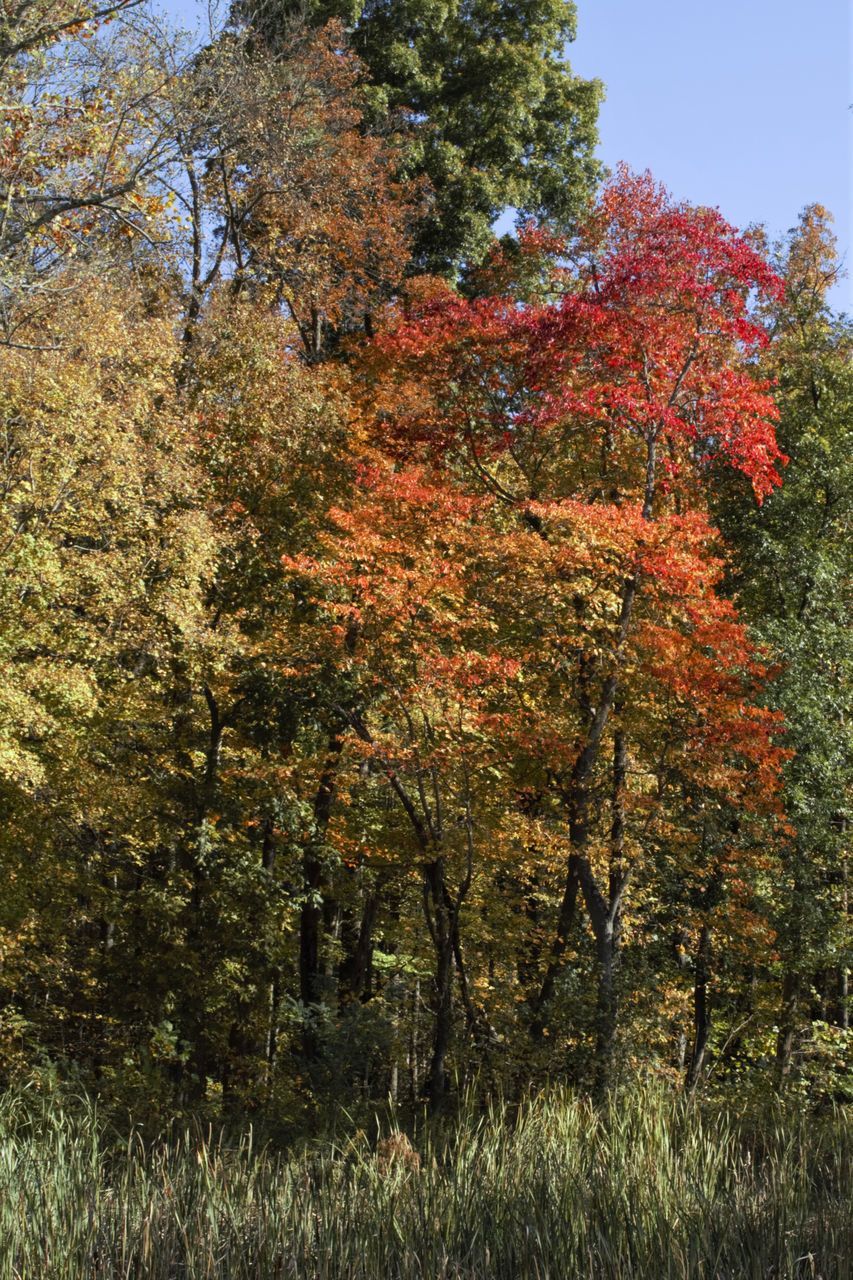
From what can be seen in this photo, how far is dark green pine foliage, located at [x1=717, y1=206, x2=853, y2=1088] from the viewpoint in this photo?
460 inches

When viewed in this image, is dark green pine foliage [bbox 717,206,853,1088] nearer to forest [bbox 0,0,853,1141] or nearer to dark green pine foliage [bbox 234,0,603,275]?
forest [bbox 0,0,853,1141]

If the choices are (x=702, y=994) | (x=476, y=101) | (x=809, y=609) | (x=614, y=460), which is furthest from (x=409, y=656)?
(x=476, y=101)

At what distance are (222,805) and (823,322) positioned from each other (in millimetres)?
11156

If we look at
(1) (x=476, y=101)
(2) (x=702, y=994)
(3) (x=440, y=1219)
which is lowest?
(2) (x=702, y=994)

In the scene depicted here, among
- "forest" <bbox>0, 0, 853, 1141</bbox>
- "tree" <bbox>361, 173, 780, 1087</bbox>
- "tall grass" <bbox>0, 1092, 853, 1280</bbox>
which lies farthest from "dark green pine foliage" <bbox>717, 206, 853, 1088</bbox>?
"tall grass" <bbox>0, 1092, 853, 1280</bbox>

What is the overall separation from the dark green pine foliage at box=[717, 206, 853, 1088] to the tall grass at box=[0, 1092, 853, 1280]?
19.2 feet

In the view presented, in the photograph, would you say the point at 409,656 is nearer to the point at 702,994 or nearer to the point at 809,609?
the point at 809,609

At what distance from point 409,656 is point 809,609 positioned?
6050 mm

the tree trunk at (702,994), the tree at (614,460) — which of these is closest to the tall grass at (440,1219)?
the tree at (614,460)

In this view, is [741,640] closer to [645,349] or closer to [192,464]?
[645,349]

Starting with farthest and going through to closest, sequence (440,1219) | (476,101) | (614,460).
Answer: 1. (476,101)
2. (614,460)
3. (440,1219)

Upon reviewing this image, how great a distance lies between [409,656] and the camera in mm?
10312

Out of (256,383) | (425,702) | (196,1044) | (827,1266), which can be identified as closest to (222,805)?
(196,1044)

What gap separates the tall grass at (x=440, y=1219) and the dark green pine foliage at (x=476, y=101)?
56.8ft
